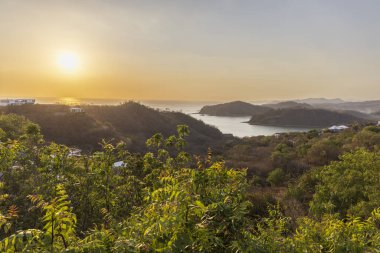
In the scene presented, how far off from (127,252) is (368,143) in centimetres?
3204

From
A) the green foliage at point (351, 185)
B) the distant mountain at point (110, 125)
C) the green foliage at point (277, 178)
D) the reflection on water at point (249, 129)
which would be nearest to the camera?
the green foliage at point (351, 185)

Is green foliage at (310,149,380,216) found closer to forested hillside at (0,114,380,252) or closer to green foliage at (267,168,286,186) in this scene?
forested hillside at (0,114,380,252)

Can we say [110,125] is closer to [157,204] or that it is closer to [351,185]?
[351,185]

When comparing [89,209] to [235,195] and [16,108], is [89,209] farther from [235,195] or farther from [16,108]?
[16,108]

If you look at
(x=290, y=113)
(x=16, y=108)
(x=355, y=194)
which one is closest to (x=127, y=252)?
(x=355, y=194)

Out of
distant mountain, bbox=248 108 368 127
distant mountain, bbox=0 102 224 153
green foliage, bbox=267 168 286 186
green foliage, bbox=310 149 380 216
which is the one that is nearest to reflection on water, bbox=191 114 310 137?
distant mountain, bbox=248 108 368 127

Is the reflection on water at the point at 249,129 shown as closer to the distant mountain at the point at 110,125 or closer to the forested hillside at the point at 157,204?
the distant mountain at the point at 110,125

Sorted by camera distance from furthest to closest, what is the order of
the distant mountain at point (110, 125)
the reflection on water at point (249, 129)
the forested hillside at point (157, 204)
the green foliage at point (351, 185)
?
1. the reflection on water at point (249, 129)
2. the distant mountain at point (110, 125)
3. the green foliage at point (351, 185)
4. the forested hillside at point (157, 204)

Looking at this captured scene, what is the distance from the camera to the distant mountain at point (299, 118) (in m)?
139

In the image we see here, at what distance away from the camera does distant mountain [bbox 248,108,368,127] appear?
13875 centimetres

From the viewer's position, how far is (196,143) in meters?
72.2

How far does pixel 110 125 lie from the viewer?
7025cm

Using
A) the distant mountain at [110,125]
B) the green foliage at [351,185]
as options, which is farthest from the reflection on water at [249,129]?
the green foliage at [351,185]

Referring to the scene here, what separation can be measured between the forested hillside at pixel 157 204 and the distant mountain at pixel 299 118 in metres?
125
